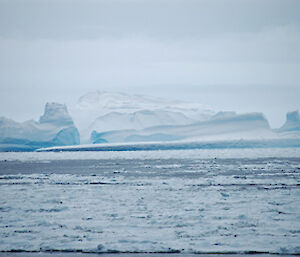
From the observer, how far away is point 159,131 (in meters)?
50.2

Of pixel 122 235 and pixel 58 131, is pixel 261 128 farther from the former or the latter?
pixel 122 235

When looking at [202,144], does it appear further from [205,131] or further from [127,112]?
[127,112]

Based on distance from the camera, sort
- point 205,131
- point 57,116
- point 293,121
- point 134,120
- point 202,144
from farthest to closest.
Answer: point 134,120, point 205,131, point 202,144, point 293,121, point 57,116

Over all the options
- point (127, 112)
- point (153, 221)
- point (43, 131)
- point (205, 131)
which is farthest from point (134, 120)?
point (153, 221)

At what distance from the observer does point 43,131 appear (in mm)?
45406

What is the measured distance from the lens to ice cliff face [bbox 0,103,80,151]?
44344 mm

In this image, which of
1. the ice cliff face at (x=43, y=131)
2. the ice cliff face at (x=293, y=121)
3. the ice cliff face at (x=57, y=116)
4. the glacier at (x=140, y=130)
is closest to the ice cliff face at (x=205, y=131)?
the glacier at (x=140, y=130)

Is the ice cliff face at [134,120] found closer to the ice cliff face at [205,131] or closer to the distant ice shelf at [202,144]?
the ice cliff face at [205,131]

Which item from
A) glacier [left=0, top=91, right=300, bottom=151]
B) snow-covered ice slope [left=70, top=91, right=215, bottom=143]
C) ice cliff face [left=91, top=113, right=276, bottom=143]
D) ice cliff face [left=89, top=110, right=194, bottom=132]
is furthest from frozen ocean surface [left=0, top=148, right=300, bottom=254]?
snow-covered ice slope [left=70, top=91, right=215, bottom=143]

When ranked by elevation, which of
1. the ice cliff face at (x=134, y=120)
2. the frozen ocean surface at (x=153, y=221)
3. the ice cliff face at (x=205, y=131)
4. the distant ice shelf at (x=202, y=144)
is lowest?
the frozen ocean surface at (x=153, y=221)

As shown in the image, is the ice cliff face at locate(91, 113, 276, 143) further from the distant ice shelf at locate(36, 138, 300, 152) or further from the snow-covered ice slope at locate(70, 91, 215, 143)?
the snow-covered ice slope at locate(70, 91, 215, 143)

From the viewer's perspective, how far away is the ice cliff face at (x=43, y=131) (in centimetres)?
4434

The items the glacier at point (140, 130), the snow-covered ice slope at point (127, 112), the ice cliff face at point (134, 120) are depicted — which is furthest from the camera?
the snow-covered ice slope at point (127, 112)

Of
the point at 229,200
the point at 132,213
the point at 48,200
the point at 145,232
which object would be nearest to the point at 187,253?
the point at 145,232
